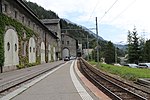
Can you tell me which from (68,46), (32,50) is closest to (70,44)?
(68,46)

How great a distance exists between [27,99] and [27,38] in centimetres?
3315

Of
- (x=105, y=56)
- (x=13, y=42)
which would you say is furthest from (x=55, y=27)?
(x=13, y=42)

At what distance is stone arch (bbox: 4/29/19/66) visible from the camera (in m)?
33.4

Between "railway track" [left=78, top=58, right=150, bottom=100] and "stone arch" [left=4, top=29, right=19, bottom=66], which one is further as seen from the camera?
"stone arch" [left=4, top=29, right=19, bottom=66]

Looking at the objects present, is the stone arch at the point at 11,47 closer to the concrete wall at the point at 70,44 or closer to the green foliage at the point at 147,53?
the green foliage at the point at 147,53

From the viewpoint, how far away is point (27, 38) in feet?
149

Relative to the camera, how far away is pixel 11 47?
3581 cm

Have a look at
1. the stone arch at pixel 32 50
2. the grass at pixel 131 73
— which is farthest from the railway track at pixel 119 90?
the stone arch at pixel 32 50

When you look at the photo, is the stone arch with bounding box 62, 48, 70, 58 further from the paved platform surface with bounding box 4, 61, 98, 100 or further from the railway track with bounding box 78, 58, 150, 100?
the paved platform surface with bounding box 4, 61, 98, 100

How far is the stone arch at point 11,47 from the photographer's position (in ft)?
110

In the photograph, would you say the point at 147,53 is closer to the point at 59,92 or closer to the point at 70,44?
the point at 70,44

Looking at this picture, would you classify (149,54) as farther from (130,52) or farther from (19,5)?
(19,5)

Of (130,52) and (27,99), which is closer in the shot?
(27,99)

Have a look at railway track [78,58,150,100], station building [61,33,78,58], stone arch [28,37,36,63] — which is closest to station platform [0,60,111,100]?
railway track [78,58,150,100]
